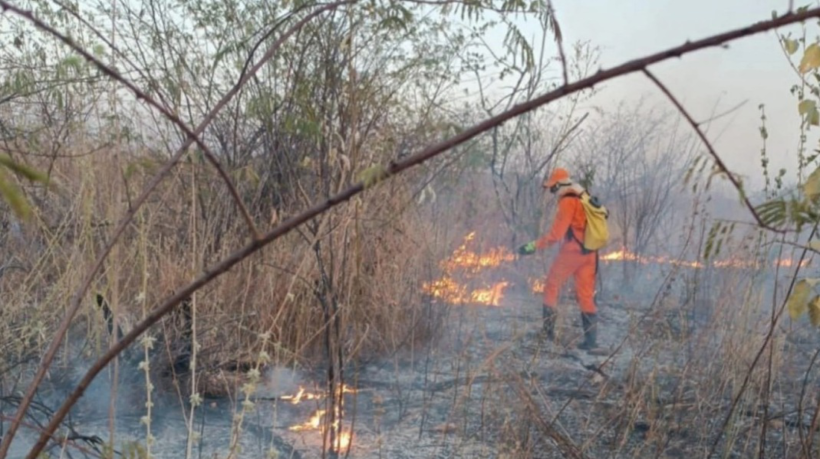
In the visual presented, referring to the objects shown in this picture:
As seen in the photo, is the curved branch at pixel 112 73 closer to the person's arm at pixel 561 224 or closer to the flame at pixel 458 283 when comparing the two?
the flame at pixel 458 283

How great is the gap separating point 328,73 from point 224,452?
1.53 meters

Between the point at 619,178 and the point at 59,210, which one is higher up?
the point at 619,178

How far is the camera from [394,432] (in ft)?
11.8

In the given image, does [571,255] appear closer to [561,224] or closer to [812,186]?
[561,224]

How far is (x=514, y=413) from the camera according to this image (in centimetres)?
361

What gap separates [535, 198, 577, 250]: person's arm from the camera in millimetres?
6473

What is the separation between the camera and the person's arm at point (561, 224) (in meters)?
6.47

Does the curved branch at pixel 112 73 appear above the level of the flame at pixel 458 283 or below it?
above

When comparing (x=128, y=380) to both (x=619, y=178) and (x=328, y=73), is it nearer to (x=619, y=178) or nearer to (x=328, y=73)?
(x=328, y=73)

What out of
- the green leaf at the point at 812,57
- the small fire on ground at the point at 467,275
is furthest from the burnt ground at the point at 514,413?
the green leaf at the point at 812,57

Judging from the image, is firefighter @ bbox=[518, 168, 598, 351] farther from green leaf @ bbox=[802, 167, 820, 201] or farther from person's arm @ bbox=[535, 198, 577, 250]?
green leaf @ bbox=[802, 167, 820, 201]

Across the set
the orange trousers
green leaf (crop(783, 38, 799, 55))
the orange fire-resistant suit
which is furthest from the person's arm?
green leaf (crop(783, 38, 799, 55))

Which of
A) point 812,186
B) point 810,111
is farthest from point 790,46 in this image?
point 812,186

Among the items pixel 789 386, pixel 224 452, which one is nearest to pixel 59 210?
pixel 224 452
